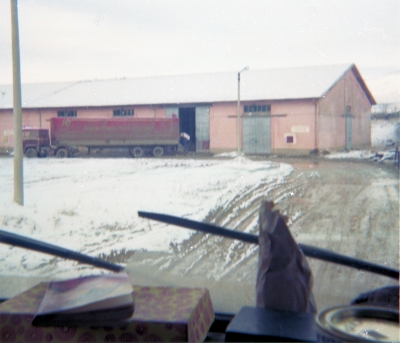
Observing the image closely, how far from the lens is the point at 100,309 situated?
90 centimetres

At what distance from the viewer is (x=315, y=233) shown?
155 centimetres

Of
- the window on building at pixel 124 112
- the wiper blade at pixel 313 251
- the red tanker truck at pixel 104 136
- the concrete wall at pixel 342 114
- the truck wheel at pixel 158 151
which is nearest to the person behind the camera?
the wiper blade at pixel 313 251

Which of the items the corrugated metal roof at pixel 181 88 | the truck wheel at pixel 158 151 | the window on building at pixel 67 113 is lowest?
the truck wheel at pixel 158 151

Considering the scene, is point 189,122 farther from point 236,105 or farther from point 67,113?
point 67,113

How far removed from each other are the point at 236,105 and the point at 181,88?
0.24m

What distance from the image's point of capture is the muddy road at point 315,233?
1.48m

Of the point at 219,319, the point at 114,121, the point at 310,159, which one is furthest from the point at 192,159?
the point at 219,319

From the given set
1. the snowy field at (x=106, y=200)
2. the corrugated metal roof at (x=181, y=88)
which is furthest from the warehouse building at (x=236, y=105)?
the snowy field at (x=106, y=200)

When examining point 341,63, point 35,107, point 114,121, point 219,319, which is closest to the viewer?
point 219,319

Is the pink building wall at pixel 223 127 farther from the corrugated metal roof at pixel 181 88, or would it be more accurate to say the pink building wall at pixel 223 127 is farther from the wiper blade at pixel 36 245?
the wiper blade at pixel 36 245

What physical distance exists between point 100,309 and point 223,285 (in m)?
Result: 0.69

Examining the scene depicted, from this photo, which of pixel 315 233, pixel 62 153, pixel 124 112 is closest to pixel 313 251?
pixel 315 233

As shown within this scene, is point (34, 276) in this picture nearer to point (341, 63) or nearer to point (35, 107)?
point (35, 107)

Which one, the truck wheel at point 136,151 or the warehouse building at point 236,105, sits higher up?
the warehouse building at point 236,105
